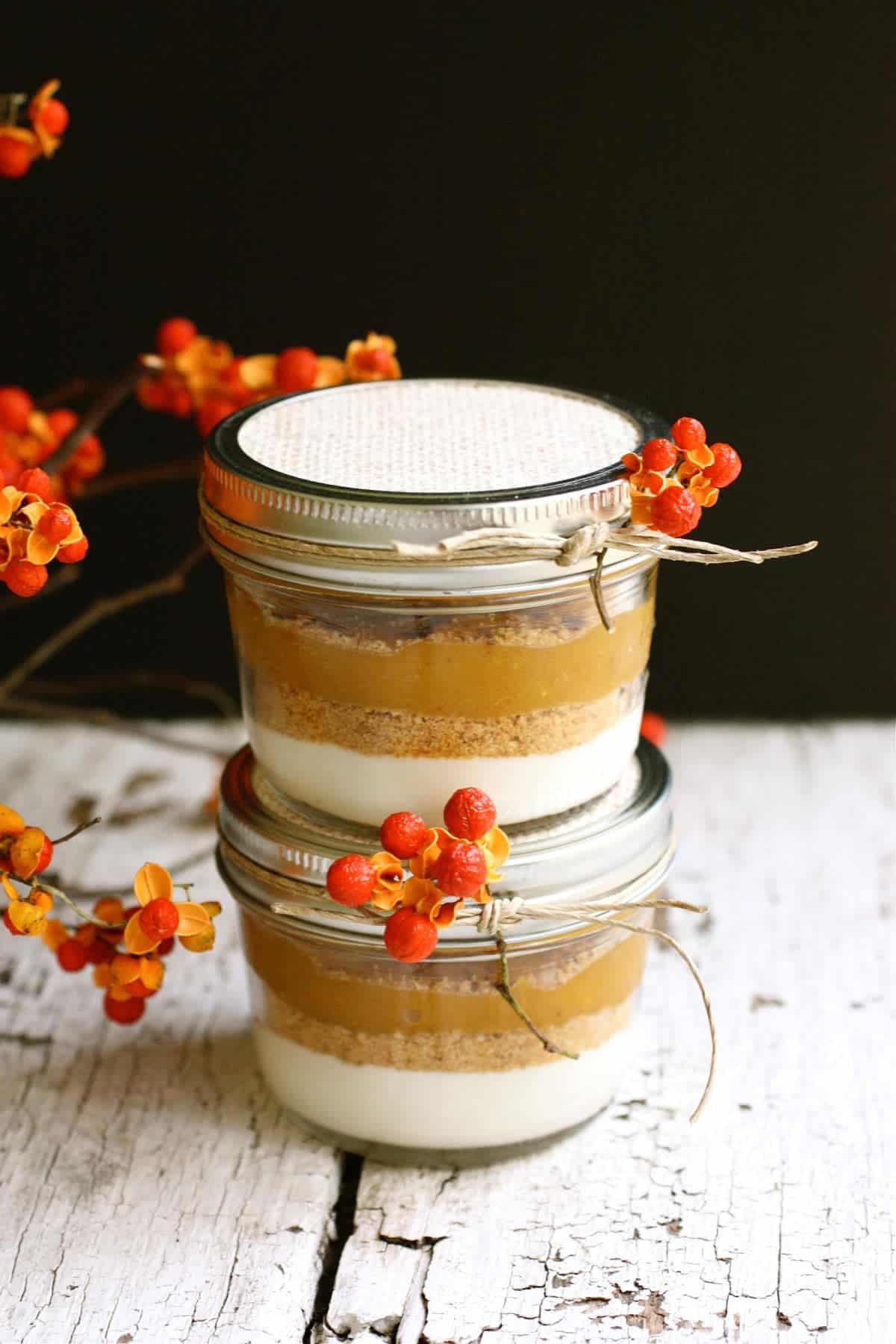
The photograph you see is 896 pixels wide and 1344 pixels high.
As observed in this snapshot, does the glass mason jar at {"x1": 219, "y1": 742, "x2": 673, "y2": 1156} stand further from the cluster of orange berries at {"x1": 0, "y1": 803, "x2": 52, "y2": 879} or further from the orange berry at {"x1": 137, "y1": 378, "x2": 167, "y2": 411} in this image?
the orange berry at {"x1": 137, "y1": 378, "x2": 167, "y2": 411}

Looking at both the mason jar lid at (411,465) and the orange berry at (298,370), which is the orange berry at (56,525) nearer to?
the mason jar lid at (411,465)

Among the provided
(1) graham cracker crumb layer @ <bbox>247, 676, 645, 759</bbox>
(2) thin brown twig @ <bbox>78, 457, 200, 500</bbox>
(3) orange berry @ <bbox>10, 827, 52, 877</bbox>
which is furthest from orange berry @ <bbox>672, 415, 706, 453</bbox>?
(2) thin brown twig @ <bbox>78, 457, 200, 500</bbox>

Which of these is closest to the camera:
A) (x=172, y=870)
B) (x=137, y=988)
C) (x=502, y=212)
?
(x=137, y=988)

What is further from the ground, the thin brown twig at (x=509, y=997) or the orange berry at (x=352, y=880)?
the orange berry at (x=352, y=880)

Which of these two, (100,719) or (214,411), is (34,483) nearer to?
(214,411)

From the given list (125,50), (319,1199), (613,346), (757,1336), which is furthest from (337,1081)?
(125,50)

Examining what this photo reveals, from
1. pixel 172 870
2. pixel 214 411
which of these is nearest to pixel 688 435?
pixel 214 411

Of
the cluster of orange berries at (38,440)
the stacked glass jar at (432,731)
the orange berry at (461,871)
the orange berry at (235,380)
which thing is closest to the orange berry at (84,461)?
the cluster of orange berries at (38,440)
